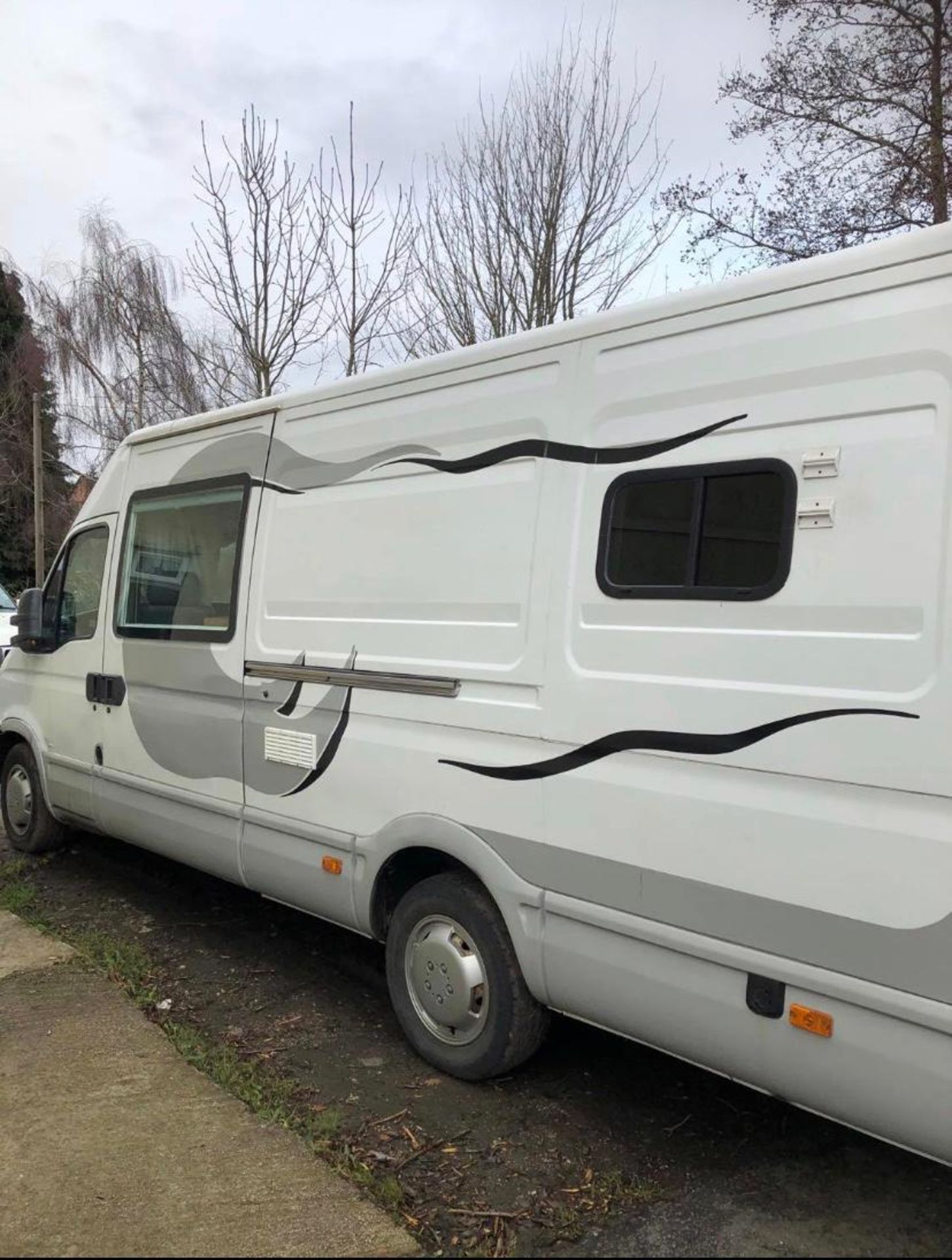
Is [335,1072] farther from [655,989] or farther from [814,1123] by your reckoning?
[814,1123]

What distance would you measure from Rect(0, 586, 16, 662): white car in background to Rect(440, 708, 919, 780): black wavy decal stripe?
9.59 m

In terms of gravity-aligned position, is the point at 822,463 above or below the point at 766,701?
above

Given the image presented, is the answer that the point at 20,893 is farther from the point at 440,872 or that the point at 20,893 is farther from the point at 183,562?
the point at 440,872

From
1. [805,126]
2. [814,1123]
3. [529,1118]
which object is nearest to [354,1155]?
[529,1118]

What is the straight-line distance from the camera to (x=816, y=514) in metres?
2.61

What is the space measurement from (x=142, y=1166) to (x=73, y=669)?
3511 millimetres

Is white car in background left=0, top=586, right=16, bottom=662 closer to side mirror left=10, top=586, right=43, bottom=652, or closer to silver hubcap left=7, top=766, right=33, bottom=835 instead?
silver hubcap left=7, top=766, right=33, bottom=835

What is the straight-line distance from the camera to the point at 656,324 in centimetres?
304

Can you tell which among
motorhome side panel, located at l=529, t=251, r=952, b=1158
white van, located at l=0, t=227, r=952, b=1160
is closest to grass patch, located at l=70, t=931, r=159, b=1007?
white van, located at l=0, t=227, r=952, b=1160

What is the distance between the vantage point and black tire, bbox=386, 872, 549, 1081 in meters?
3.40

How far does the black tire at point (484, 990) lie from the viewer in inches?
134

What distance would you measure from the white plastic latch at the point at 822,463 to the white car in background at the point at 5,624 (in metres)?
10.6

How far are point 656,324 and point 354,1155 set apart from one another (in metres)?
2.74

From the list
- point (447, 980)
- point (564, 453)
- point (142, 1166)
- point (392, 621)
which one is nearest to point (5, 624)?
point (392, 621)
